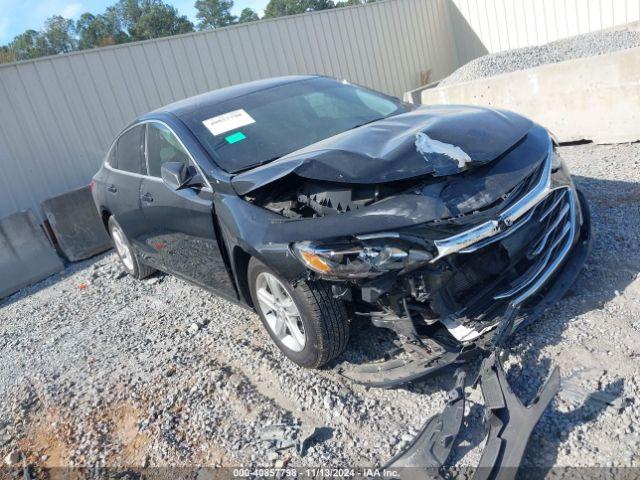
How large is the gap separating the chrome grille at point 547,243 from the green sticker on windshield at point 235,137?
1.99 metres

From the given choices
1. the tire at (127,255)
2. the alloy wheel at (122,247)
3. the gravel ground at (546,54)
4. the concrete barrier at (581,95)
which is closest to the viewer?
the tire at (127,255)

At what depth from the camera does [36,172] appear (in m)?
8.37

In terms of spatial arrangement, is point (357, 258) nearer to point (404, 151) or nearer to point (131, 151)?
point (404, 151)

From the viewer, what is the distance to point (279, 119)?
3.89 metres

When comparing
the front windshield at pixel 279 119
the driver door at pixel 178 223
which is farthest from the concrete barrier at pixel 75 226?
the front windshield at pixel 279 119

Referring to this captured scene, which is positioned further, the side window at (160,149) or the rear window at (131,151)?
the rear window at (131,151)

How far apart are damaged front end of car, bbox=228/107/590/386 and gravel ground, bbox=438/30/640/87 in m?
6.46

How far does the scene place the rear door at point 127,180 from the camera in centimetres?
457

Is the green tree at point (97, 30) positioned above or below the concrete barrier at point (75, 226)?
above

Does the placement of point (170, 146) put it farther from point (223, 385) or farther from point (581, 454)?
point (581, 454)

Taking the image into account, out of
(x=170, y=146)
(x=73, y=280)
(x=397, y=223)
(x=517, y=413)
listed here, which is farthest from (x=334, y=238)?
(x=73, y=280)

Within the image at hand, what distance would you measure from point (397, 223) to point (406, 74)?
38.7 feet

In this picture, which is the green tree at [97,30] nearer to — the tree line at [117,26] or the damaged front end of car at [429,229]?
the tree line at [117,26]

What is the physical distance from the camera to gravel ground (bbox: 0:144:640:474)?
97.9 inches
